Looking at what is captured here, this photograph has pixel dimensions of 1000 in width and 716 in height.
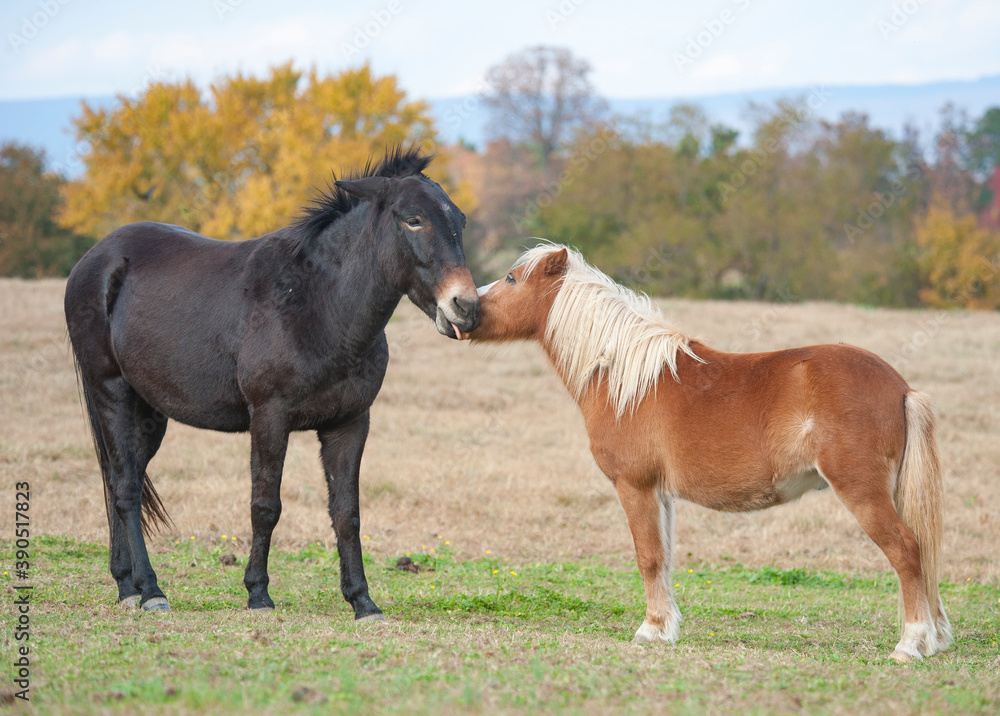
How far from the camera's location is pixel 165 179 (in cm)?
3759

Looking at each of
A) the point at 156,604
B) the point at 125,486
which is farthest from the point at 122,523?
the point at 156,604

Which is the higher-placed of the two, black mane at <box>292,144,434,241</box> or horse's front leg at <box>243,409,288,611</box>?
black mane at <box>292,144,434,241</box>

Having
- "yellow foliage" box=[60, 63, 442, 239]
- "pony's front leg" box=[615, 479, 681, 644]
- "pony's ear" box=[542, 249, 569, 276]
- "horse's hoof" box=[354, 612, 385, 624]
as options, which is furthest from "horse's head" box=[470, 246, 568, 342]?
"yellow foliage" box=[60, 63, 442, 239]

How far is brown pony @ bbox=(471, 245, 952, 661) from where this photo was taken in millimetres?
4883

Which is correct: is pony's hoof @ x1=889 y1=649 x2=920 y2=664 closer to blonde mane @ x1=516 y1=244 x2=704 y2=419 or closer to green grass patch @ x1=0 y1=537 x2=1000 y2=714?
green grass patch @ x1=0 y1=537 x2=1000 y2=714

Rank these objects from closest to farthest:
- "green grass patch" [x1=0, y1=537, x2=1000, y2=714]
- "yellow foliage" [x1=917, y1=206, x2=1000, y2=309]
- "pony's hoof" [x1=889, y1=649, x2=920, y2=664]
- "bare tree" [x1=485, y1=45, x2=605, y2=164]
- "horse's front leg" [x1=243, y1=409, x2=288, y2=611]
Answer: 1. "green grass patch" [x1=0, y1=537, x2=1000, y2=714]
2. "pony's hoof" [x1=889, y1=649, x2=920, y2=664]
3. "horse's front leg" [x1=243, y1=409, x2=288, y2=611]
4. "yellow foliage" [x1=917, y1=206, x2=1000, y2=309]
5. "bare tree" [x1=485, y1=45, x2=605, y2=164]

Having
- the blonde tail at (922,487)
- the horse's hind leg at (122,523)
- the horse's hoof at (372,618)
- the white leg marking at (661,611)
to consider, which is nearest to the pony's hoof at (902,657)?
the blonde tail at (922,487)

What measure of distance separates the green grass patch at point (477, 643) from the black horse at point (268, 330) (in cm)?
71

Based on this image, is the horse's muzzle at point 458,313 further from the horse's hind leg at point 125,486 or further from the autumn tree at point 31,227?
the autumn tree at point 31,227

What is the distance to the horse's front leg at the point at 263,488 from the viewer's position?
18.4 feet

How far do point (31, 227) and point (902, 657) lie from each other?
39270 millimetres

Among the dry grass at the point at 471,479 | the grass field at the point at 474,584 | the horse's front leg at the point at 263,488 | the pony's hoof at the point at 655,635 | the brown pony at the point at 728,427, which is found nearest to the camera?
the grass field at the point at 474,584

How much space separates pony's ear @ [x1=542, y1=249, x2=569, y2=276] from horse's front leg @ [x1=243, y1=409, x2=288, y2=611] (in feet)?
6.73

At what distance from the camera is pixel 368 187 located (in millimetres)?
5625
